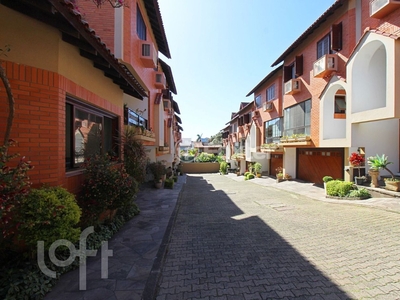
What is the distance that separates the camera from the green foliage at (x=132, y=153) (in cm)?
781

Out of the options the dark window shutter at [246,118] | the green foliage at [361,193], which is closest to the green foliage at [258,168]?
the dark window shutter at [246,118]

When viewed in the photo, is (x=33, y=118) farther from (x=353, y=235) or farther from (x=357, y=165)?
(x=357, y=165)

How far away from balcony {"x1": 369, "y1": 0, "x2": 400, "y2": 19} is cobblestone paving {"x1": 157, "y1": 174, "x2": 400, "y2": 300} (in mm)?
8266

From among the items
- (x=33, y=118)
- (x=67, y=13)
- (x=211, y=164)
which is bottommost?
(x=211, y=164)

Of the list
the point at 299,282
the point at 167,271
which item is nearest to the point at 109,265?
the point at 167,271

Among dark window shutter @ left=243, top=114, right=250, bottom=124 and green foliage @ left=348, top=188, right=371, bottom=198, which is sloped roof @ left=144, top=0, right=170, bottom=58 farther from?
dark window shutter @ left=243, top=114, right=250, bottom=124

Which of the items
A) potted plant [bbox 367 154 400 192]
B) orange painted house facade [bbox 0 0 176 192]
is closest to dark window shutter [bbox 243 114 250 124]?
potted plant [bbox 367 154 400 192]

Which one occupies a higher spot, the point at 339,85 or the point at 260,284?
the point at 339,85

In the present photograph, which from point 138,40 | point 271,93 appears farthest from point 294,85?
point 138,40

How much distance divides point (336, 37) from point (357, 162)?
6.99m

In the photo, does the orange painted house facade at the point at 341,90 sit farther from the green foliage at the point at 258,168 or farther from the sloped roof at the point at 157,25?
the sloped roof at the point at 157,25

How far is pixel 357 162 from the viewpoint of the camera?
1051 centimetres

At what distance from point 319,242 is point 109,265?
493 centimetres

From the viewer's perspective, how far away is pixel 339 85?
1133 cm
